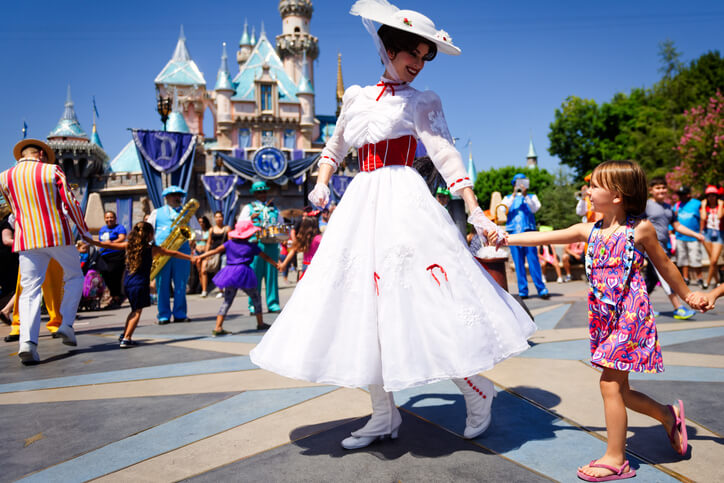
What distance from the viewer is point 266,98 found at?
1473 inches

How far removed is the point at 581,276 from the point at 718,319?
652cm

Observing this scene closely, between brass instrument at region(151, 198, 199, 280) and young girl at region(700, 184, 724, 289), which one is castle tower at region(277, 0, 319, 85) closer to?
brass instrument at region(151, 198, 199, 280)

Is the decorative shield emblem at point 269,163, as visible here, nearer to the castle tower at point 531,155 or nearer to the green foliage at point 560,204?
the green foliage at point 560,204

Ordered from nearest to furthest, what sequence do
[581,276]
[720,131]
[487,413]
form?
[487,413]
[581,276]
[720,131]

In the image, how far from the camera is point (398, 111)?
8.34ft

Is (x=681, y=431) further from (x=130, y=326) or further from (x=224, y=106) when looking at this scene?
(x=224, y=106)

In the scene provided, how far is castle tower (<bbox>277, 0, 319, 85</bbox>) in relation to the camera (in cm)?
4431

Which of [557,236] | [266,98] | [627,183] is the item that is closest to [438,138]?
[557,236]

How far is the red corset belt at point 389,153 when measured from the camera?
8.41 feet

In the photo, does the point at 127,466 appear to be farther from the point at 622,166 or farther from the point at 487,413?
the point at 622,166

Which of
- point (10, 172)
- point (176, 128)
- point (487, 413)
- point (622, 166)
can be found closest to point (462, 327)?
point (487, 413)

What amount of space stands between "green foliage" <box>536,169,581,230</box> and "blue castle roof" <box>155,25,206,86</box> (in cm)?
2926

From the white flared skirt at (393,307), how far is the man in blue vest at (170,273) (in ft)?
17.2

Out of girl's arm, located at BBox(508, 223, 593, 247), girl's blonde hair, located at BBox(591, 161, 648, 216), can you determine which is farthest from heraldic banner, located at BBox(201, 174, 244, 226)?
girl's blonde hair, located at BBox(591, 161, 648, 216)
